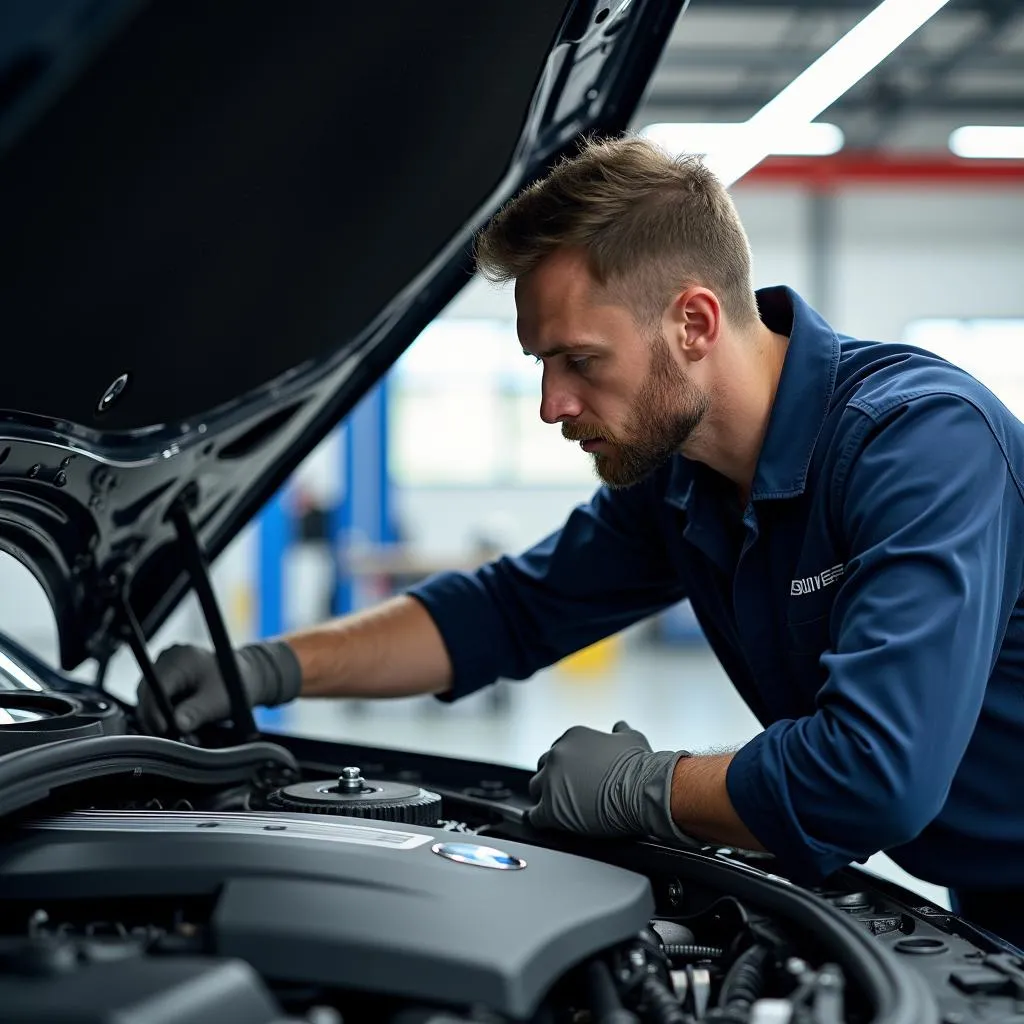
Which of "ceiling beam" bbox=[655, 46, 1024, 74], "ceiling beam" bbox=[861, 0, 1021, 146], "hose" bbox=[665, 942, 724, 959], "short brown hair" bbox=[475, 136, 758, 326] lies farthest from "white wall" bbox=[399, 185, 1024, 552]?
"hose" bbox=[665, 942, 724, 959]

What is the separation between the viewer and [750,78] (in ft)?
26.8

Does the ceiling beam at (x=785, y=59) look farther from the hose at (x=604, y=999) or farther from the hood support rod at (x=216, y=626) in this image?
the hose at (x=604, y=999)

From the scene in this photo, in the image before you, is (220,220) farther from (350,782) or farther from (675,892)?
(675,892)

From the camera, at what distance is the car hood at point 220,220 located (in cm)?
85

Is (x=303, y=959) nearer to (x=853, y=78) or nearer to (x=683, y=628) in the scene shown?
(x=853, y=78)

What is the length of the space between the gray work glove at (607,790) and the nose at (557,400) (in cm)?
32

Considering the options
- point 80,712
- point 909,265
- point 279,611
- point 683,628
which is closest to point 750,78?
point 909,265

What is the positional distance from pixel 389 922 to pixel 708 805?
1.26ft

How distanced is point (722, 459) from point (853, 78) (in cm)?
43

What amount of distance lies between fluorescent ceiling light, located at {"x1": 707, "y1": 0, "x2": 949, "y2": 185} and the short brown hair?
0.11 meters

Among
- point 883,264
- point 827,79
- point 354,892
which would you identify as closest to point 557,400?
point 827,79

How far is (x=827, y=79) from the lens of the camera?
1377 mm

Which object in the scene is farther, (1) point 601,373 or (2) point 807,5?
(2) point 807,5

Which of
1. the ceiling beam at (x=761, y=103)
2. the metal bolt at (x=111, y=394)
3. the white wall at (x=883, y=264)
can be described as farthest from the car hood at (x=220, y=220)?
the white wall at (x=883, y=264)
